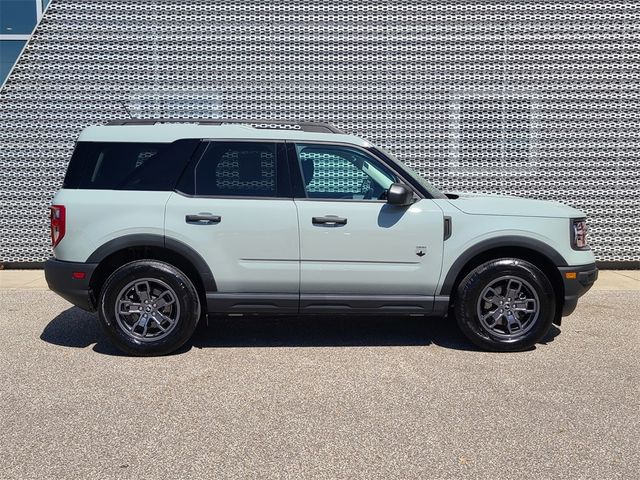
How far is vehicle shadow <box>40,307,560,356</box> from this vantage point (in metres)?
5.67

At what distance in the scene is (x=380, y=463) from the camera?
3375mm

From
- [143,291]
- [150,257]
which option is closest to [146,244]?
[150,257]

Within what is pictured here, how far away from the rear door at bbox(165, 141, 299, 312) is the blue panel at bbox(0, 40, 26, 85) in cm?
713

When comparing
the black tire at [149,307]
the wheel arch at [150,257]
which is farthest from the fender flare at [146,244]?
the black tire at [149,307]

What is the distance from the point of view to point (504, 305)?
5359 mm

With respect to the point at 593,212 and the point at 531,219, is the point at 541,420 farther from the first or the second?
the point at 593,212

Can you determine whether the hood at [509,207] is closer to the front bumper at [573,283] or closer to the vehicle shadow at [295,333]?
the front bumper at [573,283]

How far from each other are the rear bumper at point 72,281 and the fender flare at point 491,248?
9.76 feet

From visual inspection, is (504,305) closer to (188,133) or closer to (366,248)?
(366,248)

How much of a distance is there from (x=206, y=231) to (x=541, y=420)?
2.91 meters

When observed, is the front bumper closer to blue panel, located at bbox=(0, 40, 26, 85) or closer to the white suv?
the white suv

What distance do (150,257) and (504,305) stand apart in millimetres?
3084

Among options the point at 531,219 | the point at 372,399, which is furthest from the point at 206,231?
the point at 531,219

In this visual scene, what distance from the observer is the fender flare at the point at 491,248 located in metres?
5.27
